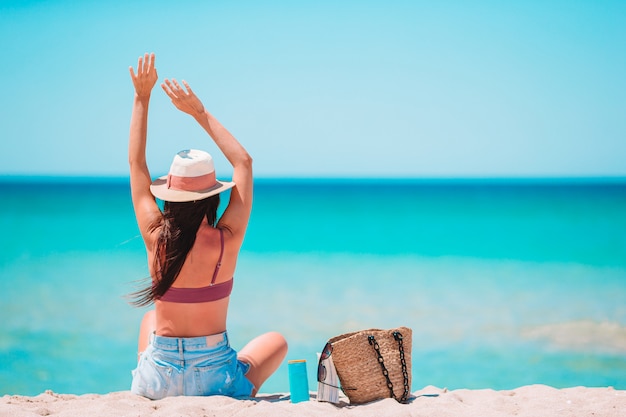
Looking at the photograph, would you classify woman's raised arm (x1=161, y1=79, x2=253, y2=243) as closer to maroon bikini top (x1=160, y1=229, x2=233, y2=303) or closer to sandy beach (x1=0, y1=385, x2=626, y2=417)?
maroon bikini top (x1=160, y1=229, x2=233, y2=303)

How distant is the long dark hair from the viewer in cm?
336

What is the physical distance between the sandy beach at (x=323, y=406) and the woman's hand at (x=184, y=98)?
4.84 feet

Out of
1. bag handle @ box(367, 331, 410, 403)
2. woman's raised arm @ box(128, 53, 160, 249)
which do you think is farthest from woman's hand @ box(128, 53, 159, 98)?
bag handle @ box(367, 331, 410, 403)

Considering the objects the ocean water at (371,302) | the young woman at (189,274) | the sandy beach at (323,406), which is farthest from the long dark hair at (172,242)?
the ocean water at (371,302)

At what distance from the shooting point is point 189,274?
11.1 ft

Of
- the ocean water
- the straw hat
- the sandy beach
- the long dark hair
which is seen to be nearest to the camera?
the sandy beach

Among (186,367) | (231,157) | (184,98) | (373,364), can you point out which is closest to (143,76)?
(184,98)

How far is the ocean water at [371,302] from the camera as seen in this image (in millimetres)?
6051

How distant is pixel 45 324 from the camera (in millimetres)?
7465

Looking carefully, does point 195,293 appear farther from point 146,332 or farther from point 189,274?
point 146,332

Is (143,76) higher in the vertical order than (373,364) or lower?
higher

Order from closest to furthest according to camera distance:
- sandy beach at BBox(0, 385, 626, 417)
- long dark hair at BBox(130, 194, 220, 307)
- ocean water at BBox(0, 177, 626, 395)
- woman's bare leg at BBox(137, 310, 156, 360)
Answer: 1. sandy beach at BBox(0, 385, 626, 417)
2. long dark hair at BBox(130, 194, 220, 307)
3. woman's bare leg at BBox(137, 310, 156, 360)
4. ocean water at BBox(0, 177, 626, 395)

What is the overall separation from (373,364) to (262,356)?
62 cm

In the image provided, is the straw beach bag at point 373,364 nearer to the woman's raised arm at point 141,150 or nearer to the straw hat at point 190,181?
the straw hat at point 190,181
